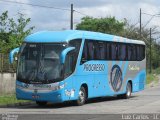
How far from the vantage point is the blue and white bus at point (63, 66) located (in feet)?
71.6

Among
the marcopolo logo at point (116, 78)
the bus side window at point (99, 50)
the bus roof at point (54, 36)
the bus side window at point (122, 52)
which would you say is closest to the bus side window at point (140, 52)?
the bus side window at point (122, 52)

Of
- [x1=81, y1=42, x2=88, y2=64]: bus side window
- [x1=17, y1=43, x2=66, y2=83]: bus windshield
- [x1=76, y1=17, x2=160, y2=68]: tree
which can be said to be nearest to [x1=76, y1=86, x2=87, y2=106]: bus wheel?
[x1=81, y1=42, x2=88, y2=64]: bus side window

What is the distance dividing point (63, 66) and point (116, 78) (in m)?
6.38

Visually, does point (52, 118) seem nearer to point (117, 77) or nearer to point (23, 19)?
point (117, 77)

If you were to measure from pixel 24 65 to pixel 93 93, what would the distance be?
416 centimetres

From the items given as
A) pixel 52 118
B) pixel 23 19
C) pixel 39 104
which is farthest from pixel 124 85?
pixel 23 19

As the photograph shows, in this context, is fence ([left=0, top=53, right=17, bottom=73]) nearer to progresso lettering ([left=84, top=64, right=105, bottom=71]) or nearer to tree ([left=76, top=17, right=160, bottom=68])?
progresso lettering ([left=84, top=64, right=105, bottom=71])

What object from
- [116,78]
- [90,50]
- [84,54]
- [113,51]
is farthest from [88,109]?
[116,78]

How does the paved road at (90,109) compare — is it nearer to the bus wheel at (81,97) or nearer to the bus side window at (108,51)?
the bus wheel at (81,97)

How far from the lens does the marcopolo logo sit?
27.1 meters

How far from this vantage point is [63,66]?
21875mm

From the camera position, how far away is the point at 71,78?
22.5 metres

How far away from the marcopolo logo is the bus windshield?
5748 millimetres

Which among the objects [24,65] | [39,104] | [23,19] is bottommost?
[39,104]
